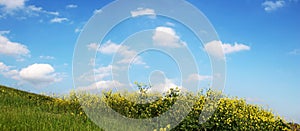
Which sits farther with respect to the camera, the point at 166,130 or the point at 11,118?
the point at 166,130

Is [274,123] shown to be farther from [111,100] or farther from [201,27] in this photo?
[111,100]

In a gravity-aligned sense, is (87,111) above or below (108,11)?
below

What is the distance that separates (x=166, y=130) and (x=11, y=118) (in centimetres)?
356

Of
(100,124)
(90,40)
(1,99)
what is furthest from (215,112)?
(1,99)

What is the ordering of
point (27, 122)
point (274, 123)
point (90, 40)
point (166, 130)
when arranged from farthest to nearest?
point (274, 123) < point (166, 130) < point (90, 40) < point (27, 122)

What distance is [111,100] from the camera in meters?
10.6

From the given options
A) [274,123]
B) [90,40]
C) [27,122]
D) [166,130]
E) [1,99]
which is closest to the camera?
[27,122]

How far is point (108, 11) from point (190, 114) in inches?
126

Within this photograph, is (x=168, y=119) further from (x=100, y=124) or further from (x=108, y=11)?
(x=108, y=11)

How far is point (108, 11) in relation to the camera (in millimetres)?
8414

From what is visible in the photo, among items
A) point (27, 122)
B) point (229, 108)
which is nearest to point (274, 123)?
point (229, 108)

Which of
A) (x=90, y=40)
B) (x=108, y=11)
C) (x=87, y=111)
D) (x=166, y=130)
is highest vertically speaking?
(x=108, y=11)

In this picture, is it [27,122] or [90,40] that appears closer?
[27,122]

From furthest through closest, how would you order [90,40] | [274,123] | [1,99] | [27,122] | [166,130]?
[1,99] → [274,123] → [166,130] → [90,40] → [27,122]
